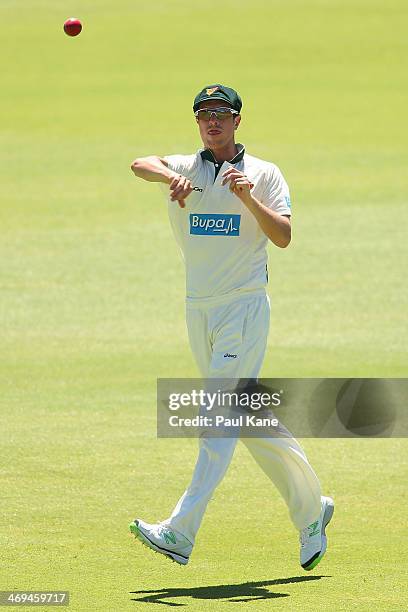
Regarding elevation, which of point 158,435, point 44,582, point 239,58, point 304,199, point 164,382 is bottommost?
point 44,582

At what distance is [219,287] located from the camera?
280 inches

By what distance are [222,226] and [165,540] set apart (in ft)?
5.00

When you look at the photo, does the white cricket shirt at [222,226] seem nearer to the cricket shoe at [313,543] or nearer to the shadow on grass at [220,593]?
the cricket shoe at [313,543]

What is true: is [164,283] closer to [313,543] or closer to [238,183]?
[313,543]

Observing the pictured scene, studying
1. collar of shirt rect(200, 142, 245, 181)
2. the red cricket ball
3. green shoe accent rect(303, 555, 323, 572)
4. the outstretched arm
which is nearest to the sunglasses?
collar of shirt rect(200, 142, 245, 181)

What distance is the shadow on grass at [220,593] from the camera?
21.3 feet

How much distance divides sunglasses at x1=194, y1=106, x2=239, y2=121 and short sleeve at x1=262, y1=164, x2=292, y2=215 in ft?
1.13

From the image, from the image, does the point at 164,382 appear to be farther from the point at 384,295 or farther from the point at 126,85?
the point at 126,85

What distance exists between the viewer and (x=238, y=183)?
6770 millimetres

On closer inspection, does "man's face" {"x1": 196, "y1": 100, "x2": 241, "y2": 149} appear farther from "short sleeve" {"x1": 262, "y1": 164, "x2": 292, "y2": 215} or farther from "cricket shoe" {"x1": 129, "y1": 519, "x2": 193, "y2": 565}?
"cricket shoe" {"x1": 129, "y1": 519, "x2": 193, "y2": 565}

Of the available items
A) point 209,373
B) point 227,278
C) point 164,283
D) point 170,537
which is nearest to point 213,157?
point 227,278

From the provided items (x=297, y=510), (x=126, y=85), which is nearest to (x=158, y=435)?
(x=297, y=510)

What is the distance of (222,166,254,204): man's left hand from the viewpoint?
6.77 m

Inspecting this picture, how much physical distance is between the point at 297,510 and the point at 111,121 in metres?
17.7
